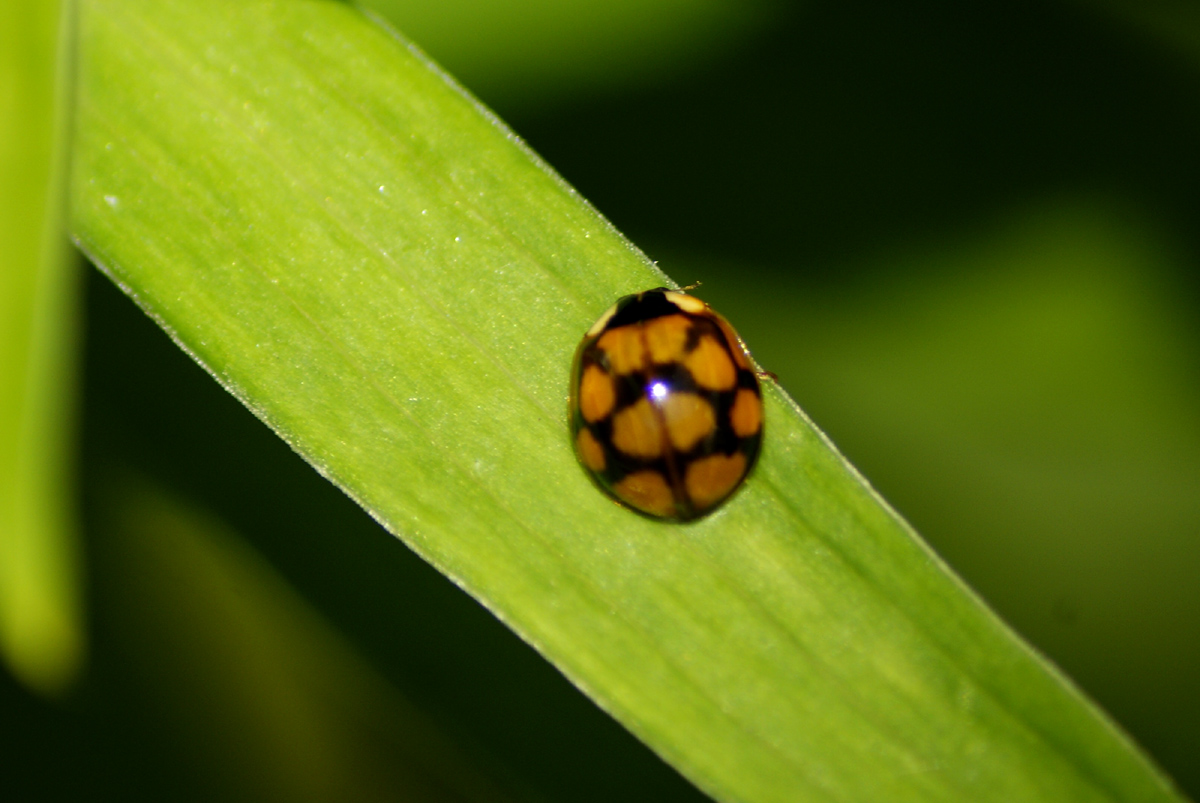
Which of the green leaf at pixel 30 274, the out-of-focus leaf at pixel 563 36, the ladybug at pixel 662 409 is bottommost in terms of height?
the green leaf at pixel 30 274

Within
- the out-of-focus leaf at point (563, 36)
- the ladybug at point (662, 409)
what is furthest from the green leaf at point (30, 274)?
the out-of-focus leaf at point (563, 36)

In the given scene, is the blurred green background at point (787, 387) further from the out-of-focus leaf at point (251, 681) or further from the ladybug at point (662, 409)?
the ladybug at point (662, 409)

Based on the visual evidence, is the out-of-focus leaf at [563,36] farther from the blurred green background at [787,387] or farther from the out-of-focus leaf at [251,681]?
the out-of-focus leaf at [251,681]

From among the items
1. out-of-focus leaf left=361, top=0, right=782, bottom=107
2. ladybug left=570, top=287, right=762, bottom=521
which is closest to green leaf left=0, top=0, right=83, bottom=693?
ladybug left=570, top=287, right=762, bottom=521

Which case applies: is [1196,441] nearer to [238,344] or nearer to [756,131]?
[756,131]

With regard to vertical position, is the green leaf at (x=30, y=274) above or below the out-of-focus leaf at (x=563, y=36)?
below

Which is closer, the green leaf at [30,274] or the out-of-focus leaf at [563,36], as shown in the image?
the green leaf at [30,274]

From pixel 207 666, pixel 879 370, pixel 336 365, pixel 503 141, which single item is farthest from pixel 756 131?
pixel 207 666
